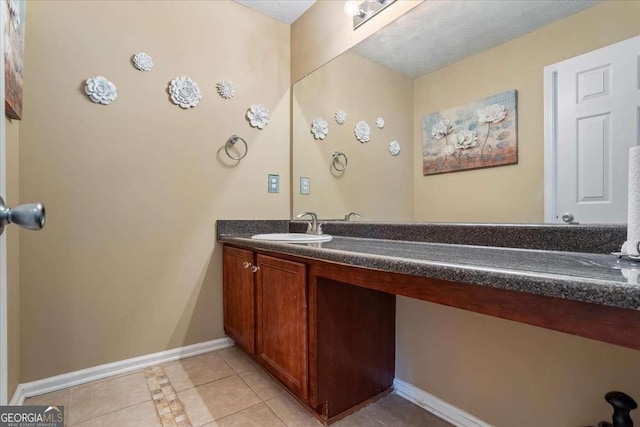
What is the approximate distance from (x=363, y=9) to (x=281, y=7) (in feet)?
2.20

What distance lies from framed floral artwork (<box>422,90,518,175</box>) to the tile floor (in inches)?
43.3

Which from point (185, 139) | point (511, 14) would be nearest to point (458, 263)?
point (511, 14)

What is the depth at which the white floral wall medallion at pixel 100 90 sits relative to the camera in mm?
1574

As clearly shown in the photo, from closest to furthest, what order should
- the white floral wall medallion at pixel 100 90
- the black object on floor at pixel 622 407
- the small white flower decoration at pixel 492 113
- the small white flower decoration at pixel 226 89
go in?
the black object on floor at pixel 622 407 < the small white flower decoration at pixel 492 113 < the white floral wall medallion at pixel 100 90 < the small white flower decoration at pixel 226 89

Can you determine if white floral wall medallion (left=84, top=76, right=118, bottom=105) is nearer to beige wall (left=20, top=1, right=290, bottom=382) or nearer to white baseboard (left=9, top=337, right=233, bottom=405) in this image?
beige wall (left=20, top=1, right=290, bottom=382)

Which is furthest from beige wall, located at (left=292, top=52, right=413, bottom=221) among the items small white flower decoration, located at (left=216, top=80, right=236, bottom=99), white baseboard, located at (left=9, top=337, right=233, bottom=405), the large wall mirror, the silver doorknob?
the silver doorknob

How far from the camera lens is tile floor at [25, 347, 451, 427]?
1275mm

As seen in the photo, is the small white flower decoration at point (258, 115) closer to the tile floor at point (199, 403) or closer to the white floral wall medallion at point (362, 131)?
the white floral wall medallion at point (362, 131)

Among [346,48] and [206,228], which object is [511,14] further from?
[206,228]

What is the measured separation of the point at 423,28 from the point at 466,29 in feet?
0.78

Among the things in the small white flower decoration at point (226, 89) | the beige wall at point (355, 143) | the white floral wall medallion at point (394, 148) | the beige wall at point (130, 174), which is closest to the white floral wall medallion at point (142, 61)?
the beige wall at point (130, 174)

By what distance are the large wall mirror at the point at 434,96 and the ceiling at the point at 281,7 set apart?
0.46 metres

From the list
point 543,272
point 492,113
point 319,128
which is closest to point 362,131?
point 319,128

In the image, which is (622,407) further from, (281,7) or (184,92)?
(281,7)
